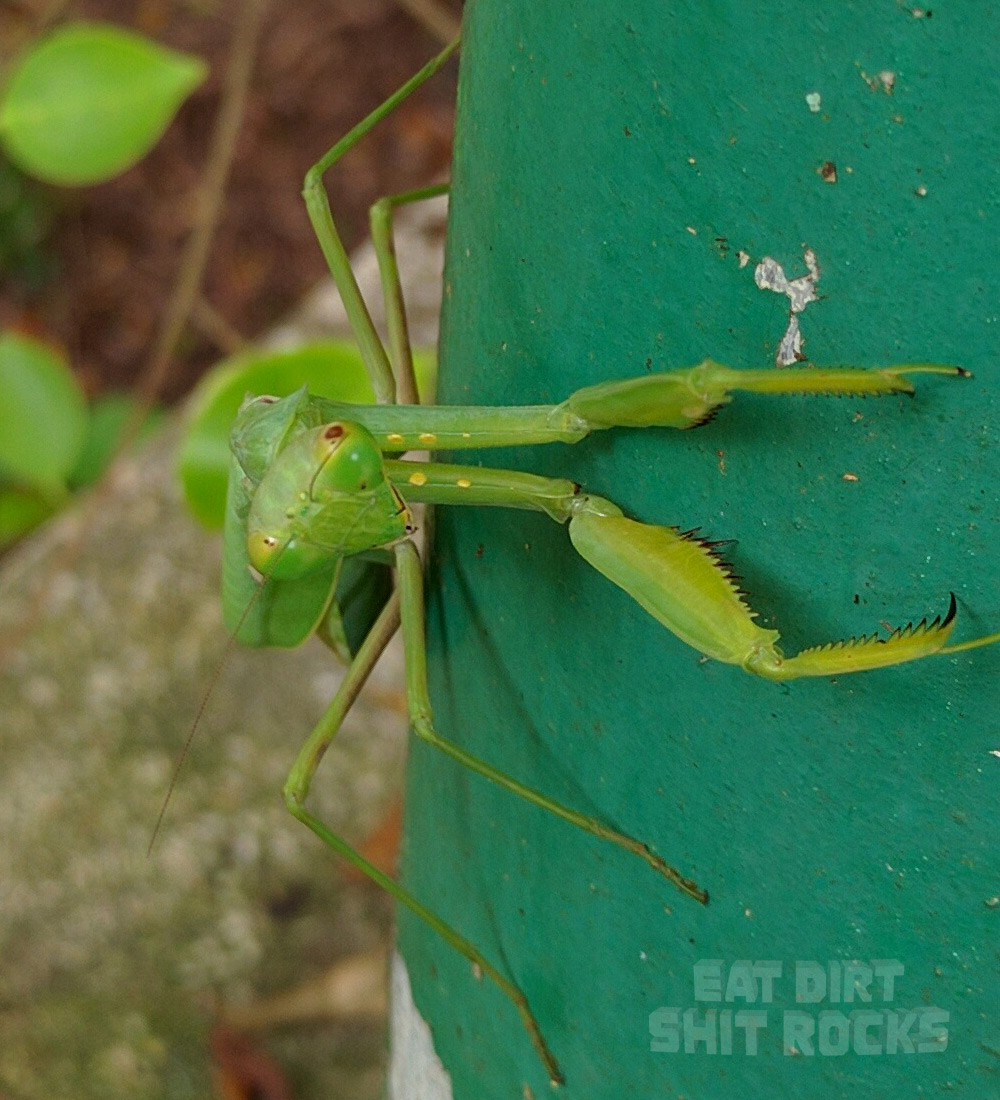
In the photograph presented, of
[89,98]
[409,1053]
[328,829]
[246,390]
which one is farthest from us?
[89,98]

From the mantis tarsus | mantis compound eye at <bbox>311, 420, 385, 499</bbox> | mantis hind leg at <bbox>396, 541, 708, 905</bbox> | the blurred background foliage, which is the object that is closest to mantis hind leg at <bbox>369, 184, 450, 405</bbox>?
the mantis tarsus

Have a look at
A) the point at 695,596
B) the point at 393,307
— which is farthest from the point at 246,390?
the point at 695,596

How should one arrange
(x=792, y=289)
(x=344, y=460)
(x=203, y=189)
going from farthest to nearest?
(x=203, y=189)
(x=344, y=460)
(x=792, y=289)

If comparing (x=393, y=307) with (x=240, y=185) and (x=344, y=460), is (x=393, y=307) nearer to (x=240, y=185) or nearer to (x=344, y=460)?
(x=344, y=460)

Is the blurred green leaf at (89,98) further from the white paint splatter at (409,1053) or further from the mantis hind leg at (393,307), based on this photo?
the white paint splatter at (409,1053)

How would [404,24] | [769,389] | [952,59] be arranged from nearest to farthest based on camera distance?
[952,59], [769,389], [404,24]

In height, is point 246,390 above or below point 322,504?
above

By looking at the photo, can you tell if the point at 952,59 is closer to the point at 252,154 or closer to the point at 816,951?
the point at 816,951

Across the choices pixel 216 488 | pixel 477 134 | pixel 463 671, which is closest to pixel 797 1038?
pixel 463 671
